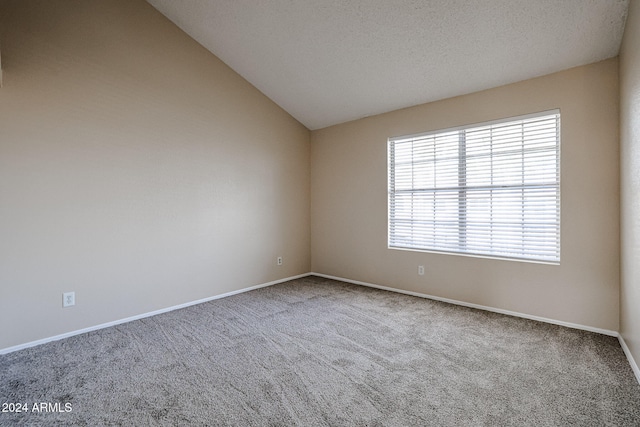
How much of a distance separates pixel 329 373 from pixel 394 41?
299cm

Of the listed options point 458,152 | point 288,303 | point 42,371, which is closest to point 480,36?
point 458,152

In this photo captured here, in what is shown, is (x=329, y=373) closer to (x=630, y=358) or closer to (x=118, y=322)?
(x=630, y=358)

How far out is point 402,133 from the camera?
409 cm

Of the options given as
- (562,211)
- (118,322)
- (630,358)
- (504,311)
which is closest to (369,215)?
(504,311)

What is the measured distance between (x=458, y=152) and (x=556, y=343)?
2144mm

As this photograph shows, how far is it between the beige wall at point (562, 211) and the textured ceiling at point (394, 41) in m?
0.20

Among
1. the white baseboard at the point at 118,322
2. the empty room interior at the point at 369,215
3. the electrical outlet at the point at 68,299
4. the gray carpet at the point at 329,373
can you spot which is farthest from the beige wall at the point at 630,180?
the electrical outlet at the point at 68,299

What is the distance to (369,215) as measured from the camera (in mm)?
4477

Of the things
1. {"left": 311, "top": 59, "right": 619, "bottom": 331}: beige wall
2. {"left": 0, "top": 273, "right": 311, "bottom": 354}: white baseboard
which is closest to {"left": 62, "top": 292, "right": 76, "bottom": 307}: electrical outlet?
{"left": 0, "top": 273, "right": 311, "bottom": 354}: white baseboard

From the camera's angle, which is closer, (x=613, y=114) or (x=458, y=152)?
(x=613, y=114)

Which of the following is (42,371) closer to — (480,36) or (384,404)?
(384,404)

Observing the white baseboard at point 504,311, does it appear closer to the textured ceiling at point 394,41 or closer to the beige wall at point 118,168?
the beige wall at point 118,168

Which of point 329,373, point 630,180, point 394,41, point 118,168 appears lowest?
point 329,373

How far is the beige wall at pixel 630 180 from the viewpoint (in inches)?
80.2
